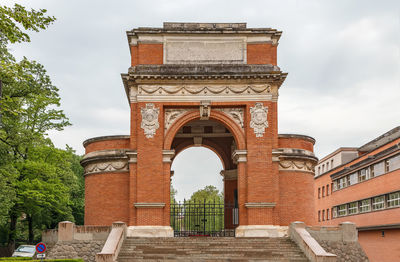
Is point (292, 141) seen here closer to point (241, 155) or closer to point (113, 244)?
point (241, 155)

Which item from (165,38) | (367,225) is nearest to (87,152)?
(165,38)

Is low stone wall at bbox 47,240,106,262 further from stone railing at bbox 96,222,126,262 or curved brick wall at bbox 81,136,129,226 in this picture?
curved brick wall at bbox 81,136,129,226

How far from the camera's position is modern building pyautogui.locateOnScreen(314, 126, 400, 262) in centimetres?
3688

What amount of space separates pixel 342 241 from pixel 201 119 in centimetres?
895

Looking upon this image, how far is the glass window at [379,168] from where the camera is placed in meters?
39.3

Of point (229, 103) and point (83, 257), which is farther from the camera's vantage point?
point (229, 103)

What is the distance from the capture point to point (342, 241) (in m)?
22.3

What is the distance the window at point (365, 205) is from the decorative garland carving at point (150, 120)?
2521 centimetres

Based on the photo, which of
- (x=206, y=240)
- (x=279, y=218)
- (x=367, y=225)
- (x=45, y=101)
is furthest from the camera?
(x=367, y=225)

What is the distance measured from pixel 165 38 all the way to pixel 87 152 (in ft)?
25.4

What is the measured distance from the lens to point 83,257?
21438 millimetres

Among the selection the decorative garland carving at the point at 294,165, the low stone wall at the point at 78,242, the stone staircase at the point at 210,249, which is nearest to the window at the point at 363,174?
the decorative garland carving at the point at 294,165

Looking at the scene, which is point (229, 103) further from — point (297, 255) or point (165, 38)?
point (297, 255)

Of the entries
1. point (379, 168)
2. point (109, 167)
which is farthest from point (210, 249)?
point (379, 168)
